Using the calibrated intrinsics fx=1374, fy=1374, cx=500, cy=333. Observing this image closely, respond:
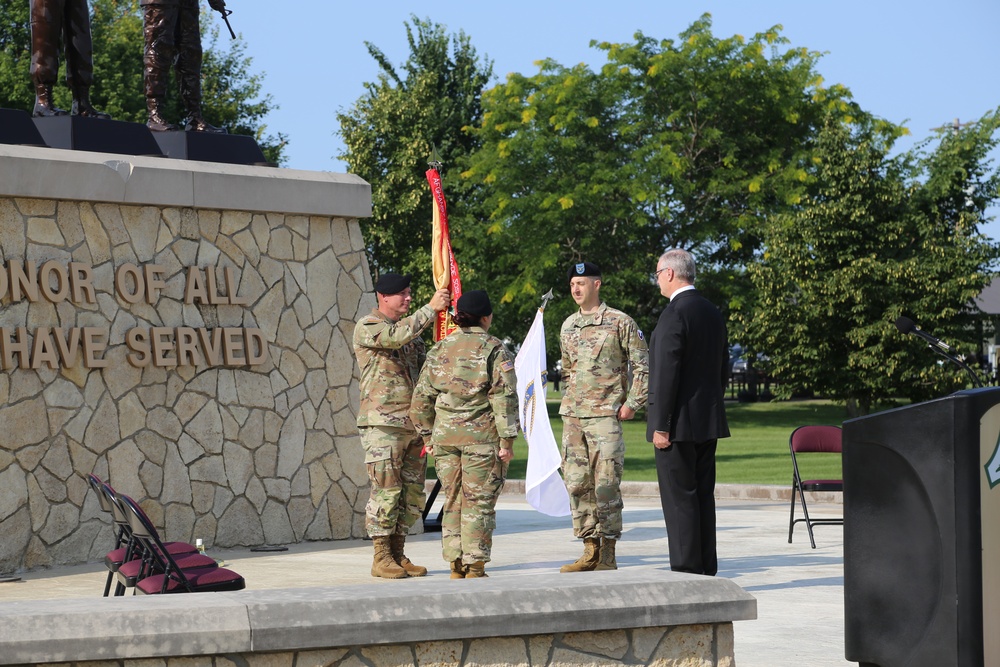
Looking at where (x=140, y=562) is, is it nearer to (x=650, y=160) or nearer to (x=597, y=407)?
(x=597, y=407)

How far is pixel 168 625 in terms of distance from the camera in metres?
4.42

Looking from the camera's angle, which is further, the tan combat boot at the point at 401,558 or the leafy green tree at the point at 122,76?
the leafy green tree at the point at 122,76

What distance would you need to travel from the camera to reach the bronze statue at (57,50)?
1121cm

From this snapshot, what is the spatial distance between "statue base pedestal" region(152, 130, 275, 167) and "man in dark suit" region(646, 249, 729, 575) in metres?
5.03

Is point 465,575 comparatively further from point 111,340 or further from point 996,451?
point 996,451

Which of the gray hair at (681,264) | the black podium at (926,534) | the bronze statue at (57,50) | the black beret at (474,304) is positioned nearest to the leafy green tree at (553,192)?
the bronze statue at (57,50)

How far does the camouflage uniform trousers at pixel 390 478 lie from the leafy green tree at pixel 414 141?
30.9 metres

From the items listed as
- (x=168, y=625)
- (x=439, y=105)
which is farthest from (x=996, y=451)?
(x=439, y=105)

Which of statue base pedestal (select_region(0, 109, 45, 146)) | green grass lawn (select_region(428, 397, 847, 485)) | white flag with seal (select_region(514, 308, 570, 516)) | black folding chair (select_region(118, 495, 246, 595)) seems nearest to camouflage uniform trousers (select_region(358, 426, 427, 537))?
white flag with seal (select_region(514, 308, 570, 516))

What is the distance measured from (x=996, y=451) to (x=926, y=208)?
121 feet

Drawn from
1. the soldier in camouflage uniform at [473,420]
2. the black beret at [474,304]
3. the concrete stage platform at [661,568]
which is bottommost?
the concrete stage platform at [661,568]

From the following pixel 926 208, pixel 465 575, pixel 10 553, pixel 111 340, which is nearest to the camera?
pixel 465 575

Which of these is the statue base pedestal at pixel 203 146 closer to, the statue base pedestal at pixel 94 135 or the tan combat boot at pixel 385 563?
the statue base pedestal at pixel 94 135

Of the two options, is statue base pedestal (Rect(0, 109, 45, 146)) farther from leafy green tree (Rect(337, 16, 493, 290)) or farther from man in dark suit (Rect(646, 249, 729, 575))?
leafy green tree (Rect(337, 16, 493, 290))
